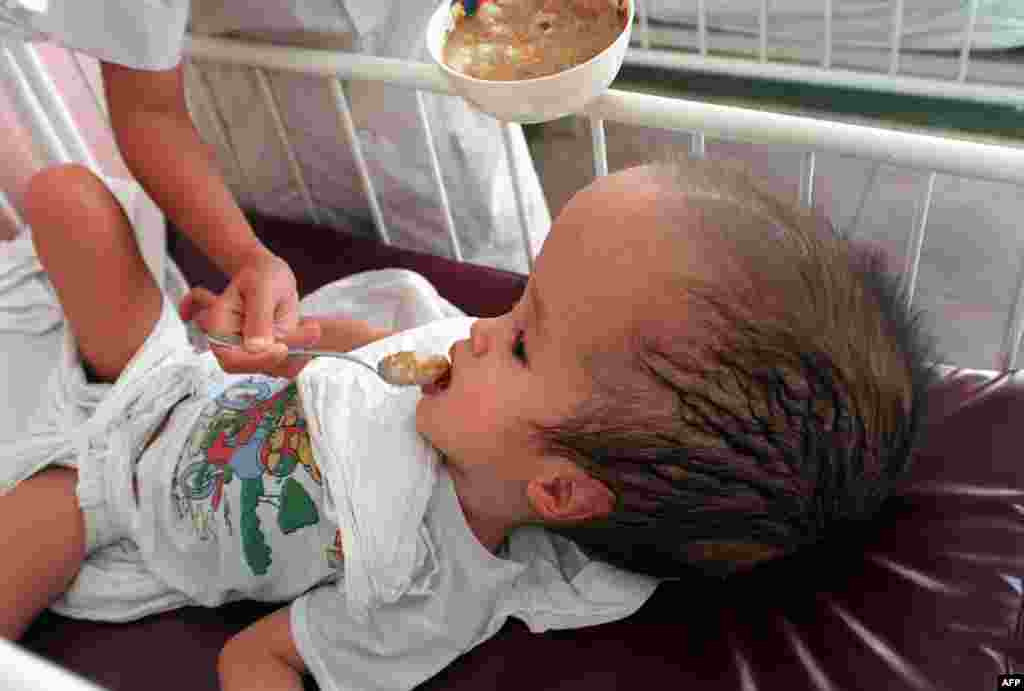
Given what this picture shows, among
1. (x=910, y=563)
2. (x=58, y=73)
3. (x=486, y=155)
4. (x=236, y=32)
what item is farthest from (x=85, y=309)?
(x=58, y=73)

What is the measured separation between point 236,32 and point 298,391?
1.68 feet

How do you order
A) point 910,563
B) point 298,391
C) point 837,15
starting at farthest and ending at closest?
point 837,15 < point 298,391 < point 910,563

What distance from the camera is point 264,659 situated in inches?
30.6

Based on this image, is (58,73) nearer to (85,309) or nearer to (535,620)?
(85,309)

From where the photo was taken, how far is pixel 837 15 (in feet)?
5.63

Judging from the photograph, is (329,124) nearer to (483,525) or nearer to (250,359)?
(250,359)

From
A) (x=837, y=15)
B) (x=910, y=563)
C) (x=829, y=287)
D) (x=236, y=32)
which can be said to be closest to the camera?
(x=829, y=287)

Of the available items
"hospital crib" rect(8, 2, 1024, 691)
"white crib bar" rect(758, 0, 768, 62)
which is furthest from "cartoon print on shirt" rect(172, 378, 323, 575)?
"white crib bar" rect(758, 0, 768, 62)

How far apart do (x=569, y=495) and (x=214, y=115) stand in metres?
0.88

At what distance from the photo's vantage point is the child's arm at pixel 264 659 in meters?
0.76

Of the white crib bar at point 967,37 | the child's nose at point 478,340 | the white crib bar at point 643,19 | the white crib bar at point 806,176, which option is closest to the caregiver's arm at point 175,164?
the child's nose at point 478,340

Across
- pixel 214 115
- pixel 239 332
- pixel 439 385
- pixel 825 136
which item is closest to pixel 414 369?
pixel 439 385

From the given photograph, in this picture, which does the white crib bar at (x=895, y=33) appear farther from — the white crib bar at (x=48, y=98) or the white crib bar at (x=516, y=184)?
the white crib bar at (x=48, y=98)

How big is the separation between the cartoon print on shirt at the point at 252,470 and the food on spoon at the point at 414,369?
150 millimetres
